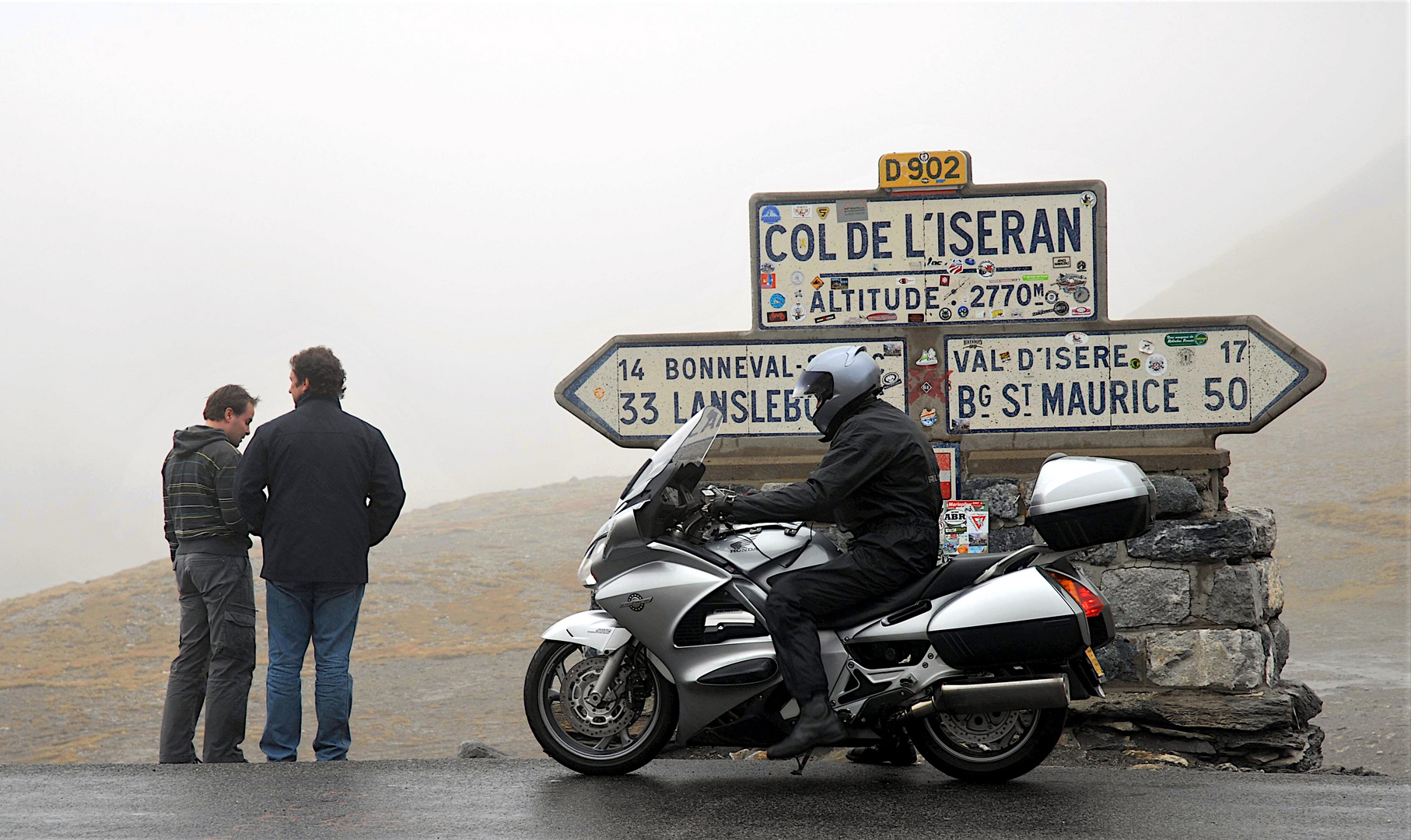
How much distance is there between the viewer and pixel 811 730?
452cm

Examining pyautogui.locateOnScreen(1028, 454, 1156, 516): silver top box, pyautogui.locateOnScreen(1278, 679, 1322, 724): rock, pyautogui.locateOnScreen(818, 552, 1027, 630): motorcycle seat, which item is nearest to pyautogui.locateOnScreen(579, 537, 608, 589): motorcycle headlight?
pyautogui.locateOnScreen(818, 552, 1027, 630): motorcycle seat

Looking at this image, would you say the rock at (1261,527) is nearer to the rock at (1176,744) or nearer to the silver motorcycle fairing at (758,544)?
the rock at (1176,744)

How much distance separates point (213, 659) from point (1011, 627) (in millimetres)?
4164

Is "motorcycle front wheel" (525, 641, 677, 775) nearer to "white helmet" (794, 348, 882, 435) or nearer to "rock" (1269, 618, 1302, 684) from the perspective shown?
"white helmet" (794, 348, 882, 435)

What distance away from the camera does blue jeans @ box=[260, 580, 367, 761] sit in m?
5.95

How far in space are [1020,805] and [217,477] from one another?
4.37 meters

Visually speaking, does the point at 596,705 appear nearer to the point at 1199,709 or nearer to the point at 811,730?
the point at 811,730

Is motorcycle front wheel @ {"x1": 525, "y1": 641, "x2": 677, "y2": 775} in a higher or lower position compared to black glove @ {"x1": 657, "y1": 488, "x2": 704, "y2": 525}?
lower

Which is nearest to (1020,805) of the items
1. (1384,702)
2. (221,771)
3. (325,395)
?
(221,771)

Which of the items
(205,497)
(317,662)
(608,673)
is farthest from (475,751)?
(608,673)

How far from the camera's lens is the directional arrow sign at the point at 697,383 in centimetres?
731

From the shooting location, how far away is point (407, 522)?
30.5 metres

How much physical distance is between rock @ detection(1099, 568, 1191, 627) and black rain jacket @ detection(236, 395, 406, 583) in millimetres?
4244

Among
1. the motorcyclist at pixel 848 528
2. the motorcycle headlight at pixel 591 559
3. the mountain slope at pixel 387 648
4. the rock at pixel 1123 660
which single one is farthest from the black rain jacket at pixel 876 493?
the mountain slope at pixel 387 648
